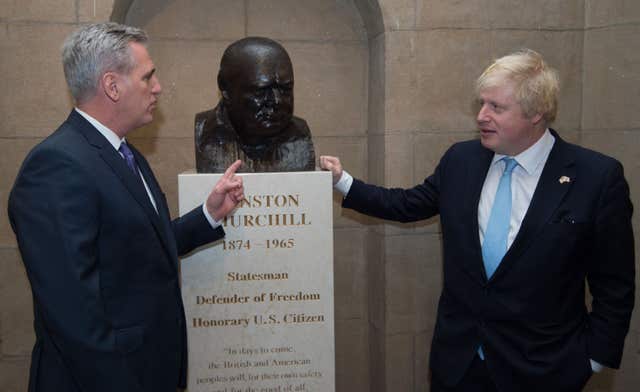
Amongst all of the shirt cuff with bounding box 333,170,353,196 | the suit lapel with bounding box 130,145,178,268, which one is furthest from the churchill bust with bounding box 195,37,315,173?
the suit lapel with bounding box 130,145,178,268

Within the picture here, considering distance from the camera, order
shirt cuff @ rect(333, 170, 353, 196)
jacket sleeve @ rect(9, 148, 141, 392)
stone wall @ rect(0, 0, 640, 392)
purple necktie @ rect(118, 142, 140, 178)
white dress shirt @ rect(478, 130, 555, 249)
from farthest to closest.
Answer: stone wall @ rect(0, 0, 640, 392)
shirt cuff @ rect(333, 170, 353, 196)
white dress shirt @ rect(478, 130, 555, 249)
purple necktie @ rect(118, 142, 140, 178)
jacket sleeve @ rect(9, 148, 141, 392)

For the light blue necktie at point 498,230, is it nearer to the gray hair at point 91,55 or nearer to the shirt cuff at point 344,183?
the shirt cuff at point 344,183

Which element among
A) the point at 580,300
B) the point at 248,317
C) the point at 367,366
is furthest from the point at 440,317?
the point at 367,366

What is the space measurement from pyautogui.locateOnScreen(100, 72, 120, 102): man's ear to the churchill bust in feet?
2.55

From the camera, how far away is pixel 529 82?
2.15 metres

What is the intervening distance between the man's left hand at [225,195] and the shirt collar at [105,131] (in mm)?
500

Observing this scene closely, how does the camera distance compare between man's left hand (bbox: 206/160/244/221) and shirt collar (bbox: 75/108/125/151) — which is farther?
man's left hand (bbox: 206/160/244/221)

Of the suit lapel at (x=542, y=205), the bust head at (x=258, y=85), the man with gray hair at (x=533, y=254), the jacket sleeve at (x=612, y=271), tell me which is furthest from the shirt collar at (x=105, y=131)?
the jacket sleeve at (x=612, y=271)

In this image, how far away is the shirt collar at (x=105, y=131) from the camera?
177 centimetres

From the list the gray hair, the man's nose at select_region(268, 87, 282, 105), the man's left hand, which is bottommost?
the man's left hand

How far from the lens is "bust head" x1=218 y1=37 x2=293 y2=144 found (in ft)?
8.13

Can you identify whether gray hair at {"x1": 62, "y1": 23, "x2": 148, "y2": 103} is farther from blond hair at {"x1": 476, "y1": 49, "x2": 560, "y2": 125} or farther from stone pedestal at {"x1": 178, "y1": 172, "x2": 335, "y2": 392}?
blond hair at {"x1": 476, "y1": 49, "x2": 560, "y2": 125}

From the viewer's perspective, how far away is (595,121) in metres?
3.57

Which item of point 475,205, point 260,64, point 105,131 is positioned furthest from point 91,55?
point 475,205
